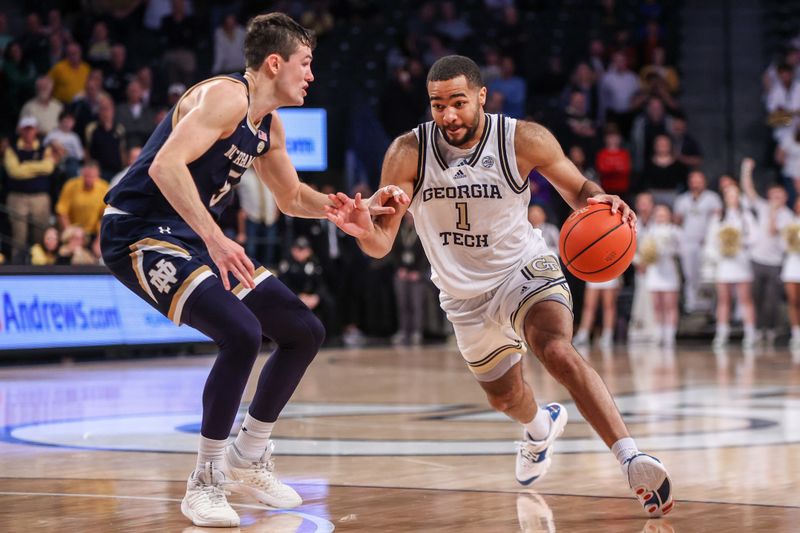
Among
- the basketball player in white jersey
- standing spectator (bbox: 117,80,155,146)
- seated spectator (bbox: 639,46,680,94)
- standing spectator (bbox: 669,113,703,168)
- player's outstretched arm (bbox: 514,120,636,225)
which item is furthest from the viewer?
seated spectator (bbox: 639,46,680,94)

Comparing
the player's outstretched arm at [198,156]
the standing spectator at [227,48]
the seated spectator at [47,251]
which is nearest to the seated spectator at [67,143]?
the seated spectator at [47,251]

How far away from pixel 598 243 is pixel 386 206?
96cm

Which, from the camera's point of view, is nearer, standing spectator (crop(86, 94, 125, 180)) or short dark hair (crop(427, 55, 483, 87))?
short dark hair (crop(427, 55, 483, 87))

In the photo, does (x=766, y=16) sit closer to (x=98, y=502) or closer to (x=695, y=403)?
(x=695, y=403)

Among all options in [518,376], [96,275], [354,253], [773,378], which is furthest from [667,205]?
[518,376]

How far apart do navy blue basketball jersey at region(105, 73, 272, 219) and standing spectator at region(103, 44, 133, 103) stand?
12.2 metres

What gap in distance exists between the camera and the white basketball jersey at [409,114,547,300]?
560 cm

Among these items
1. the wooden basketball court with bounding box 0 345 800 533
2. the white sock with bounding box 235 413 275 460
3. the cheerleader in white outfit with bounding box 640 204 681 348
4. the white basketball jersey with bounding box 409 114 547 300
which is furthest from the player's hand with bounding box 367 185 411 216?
the cheerleader in white outfit with bounding box 640 204 681 348

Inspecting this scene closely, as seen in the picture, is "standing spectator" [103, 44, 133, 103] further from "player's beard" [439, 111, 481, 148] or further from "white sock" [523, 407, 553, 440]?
"white sock" [523, 407, 553, 440]

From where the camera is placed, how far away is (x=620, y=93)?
19.2m

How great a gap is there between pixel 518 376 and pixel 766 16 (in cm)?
1688

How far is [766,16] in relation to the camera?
824 inches

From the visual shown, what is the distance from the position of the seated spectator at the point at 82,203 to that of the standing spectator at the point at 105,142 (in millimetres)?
798

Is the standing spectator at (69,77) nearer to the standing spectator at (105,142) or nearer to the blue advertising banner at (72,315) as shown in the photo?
the standing spectator at (105,142)
